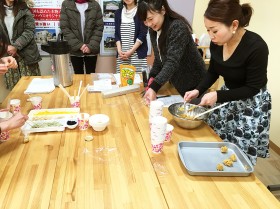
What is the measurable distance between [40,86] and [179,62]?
44.8 inches

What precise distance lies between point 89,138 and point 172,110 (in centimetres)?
54

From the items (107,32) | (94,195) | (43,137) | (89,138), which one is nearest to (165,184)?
(94,195)

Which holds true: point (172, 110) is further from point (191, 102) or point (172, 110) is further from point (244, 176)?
point (244, 176)

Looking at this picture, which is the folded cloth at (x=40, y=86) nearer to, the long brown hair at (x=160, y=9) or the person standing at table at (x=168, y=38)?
the person standing at table at (x=168, y=38)

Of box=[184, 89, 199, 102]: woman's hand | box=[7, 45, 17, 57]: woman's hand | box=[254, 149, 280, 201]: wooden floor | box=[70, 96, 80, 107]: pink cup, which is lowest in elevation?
box=[254, 149, 280, 201]: wooden floor

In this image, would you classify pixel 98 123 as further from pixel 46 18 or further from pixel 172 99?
pixel 46 18

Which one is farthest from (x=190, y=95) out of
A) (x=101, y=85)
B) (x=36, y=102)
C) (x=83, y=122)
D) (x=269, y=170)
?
(x=269, y=170)

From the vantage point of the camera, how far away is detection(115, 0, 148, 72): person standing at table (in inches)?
120

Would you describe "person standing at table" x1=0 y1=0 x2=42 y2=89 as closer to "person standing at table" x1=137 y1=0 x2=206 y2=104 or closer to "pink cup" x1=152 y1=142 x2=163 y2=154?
"person standing at table" x1=137 y1=0 x2=206 y2=104

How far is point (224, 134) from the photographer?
1711 millimetres

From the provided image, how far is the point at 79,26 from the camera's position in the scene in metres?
3.10

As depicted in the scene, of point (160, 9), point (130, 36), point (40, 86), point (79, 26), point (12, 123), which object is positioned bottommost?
point (40, 86)

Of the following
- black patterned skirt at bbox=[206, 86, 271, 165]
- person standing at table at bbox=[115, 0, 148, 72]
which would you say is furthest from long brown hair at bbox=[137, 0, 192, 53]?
person standing at table at bbox=[115, 0, 148, 72]

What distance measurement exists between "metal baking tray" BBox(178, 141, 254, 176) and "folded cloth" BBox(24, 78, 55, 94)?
123 centimetres
